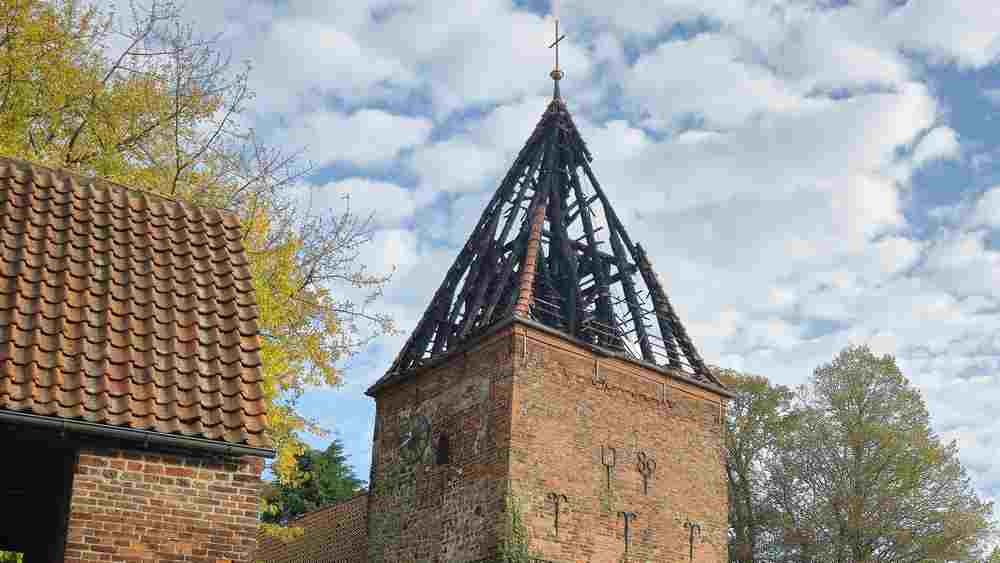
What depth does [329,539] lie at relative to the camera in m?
25.2

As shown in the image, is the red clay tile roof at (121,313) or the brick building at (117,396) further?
the red clay tile roof at (121,313)

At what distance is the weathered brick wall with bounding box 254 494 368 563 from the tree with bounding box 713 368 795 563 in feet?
44.1

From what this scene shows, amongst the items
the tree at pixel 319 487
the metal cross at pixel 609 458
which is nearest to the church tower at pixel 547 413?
the metal cross at pixel 609 458

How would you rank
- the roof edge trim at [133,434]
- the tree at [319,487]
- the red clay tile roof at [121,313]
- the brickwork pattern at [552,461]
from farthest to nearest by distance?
the tree at [319,487]
the brickwork pattern at [552,461]
the red clay tile roof at [121,313]
the roof edge trim at [133,434]

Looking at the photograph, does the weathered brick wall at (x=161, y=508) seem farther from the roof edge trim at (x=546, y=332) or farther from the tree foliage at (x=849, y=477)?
the tree foliage at (x=849, y=477)

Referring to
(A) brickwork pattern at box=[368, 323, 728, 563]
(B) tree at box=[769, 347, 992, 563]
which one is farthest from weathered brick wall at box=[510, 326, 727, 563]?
(B) tree at box=[769, 347, 992, 563]

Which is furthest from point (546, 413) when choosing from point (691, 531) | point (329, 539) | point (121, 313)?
point (121, 313)

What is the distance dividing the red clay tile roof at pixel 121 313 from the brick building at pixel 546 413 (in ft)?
34.1

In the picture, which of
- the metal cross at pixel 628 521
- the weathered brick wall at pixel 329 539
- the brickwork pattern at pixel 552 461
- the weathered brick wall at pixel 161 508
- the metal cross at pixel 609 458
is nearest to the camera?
the weathered brick wall at pixel 161 508

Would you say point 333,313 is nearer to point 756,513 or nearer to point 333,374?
point 333,374

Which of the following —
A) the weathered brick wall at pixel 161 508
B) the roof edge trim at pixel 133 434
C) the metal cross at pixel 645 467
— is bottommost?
the weathered brick wall at pixel 161 508

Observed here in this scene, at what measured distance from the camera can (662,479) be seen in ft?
70.8

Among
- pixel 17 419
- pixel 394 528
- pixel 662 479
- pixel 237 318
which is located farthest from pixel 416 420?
pixel 17 419

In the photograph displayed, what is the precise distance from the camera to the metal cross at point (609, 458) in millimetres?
20719
